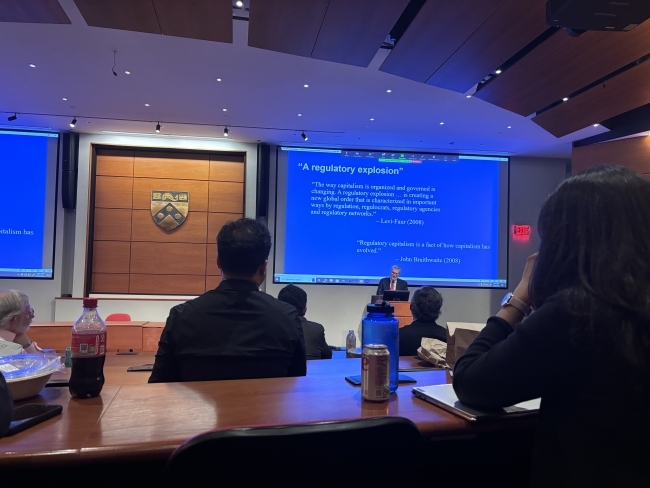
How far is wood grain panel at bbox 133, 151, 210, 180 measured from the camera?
6551mm

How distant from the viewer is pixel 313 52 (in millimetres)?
3420

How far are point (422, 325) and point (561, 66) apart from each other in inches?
94.8

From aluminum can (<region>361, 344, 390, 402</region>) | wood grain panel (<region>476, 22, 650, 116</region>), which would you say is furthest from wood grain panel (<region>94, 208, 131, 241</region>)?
aluminum can (<region>361, 344, 390, 402</region>)

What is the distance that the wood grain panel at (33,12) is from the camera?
2.88 m

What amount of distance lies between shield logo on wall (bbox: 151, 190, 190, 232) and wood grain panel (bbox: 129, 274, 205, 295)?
76cm

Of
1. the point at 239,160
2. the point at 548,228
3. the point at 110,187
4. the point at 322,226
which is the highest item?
the point at 239,160

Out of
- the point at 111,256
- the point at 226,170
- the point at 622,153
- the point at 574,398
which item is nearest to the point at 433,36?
the point at 574,398

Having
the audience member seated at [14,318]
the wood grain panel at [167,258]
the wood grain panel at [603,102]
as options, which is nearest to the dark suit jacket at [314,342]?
the audience member seated at [14,318]

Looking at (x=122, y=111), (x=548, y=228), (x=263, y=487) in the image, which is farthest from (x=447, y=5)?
(x=122, y=111)

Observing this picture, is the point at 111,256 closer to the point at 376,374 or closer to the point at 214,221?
the point at 214,221

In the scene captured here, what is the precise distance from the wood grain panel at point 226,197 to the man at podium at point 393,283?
2.46 meters

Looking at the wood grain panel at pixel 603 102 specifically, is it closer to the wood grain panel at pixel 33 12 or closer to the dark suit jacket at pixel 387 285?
the dark suit jacket at pixel 387 285

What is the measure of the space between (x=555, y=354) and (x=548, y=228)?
0.29 meters

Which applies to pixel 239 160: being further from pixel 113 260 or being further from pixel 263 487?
pixel 263 487
